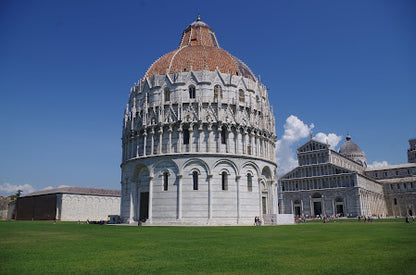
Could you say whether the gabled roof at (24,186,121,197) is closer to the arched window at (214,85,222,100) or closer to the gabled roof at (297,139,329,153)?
the arched window at (214,85,222,100)

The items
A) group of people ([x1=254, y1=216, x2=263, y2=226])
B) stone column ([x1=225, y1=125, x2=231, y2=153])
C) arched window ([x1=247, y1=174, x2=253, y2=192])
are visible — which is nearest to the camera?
group of people ([x1=254, y1=216, x2=263, y2=226])

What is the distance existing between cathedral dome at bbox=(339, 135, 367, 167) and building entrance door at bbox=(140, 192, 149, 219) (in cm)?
10482

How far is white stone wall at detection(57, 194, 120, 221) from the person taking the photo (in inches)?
2783

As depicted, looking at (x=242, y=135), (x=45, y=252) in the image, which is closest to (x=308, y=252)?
(x=45, y=252)

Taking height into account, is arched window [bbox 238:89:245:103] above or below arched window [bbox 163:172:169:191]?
above

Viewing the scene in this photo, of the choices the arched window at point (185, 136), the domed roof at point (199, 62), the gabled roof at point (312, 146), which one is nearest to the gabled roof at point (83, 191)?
the domed roof at point (199, 62)

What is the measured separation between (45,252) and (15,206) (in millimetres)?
82601

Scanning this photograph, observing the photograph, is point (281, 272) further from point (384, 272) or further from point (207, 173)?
point (207, 173)

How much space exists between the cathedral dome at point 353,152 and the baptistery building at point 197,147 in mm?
91156

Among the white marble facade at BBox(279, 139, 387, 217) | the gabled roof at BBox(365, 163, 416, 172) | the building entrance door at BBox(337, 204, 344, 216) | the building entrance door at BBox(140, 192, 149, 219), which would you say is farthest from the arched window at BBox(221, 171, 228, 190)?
the gabled roof at BBox(365, 163, 416, 172)

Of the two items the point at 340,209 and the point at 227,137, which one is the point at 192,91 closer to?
the point at 227,137

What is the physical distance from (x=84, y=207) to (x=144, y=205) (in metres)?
39.5

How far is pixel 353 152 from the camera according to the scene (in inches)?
5027

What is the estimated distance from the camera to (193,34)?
5809 cm
